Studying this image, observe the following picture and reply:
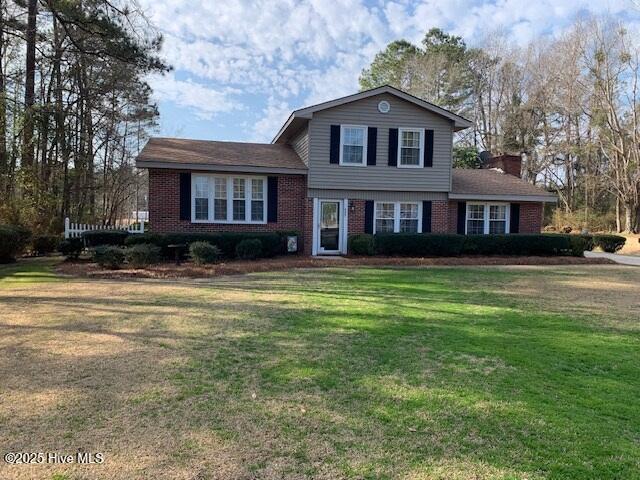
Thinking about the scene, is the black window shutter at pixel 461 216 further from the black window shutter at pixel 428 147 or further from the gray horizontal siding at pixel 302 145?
the gray horizontal siding at pixel 302 145

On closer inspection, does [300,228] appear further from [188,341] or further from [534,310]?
[188,341]

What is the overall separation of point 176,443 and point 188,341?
97.5 inches

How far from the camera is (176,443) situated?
305 centimetres

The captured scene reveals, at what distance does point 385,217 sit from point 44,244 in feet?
42.0

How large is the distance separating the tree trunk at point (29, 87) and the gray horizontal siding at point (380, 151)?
975 cm

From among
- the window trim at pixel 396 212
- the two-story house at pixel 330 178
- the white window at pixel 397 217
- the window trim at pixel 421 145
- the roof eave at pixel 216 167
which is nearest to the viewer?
the roof eave at pixel 216 167

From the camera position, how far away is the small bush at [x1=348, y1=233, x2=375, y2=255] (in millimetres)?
15570

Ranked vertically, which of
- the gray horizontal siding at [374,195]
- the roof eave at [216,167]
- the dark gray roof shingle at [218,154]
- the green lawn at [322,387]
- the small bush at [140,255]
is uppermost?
the dark gray roof shingle at [218,154]

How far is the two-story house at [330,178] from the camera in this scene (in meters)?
15.3

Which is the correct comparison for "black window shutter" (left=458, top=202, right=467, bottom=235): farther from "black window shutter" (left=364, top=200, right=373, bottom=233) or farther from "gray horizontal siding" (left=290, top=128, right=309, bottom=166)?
"gray horizontal siding" (left=290, top=128, right=309, bottom=166)

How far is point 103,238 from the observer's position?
14.2 m

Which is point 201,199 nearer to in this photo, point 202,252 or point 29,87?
point 202,252

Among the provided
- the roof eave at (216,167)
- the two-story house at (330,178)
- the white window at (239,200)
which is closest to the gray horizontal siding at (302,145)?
the two-story house at (330,178)

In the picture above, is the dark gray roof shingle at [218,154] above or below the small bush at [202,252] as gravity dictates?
above
